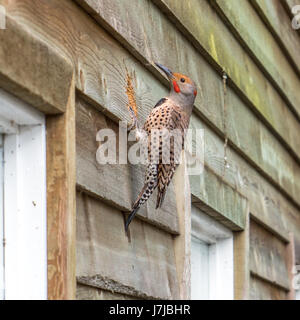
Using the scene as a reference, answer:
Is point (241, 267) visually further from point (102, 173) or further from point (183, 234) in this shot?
point (102, 173)

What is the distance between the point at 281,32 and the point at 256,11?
717 millimetres

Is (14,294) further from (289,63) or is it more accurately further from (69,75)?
(289,63)

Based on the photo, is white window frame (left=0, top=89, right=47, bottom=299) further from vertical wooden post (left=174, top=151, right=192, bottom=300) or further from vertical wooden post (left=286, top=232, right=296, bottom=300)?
vertical wooden post (left=286, top=232, right=296, bottom=300)

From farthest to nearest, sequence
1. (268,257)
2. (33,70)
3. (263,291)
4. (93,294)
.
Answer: (268,257)
(263,291)
(93,294)
(33,70)

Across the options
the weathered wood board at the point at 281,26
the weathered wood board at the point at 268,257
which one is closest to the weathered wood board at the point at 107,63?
the weathered wood board at the point at 268,257

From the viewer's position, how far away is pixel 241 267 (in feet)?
12.7

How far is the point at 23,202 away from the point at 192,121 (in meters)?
1.42

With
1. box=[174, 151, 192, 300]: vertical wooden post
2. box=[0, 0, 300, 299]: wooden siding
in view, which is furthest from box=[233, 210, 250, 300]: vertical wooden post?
box=[174, 151, 192, 300]: vertical wooden post

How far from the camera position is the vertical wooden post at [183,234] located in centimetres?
292

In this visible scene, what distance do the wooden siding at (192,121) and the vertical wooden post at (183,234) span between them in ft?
0.05

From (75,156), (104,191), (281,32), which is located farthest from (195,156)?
(281,32)

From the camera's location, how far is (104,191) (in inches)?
90.1

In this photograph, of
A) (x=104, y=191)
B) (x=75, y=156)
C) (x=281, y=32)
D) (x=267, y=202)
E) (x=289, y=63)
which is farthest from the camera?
(x=289, y=63)

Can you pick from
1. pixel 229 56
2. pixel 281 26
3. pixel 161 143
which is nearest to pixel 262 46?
pixel 281 26
